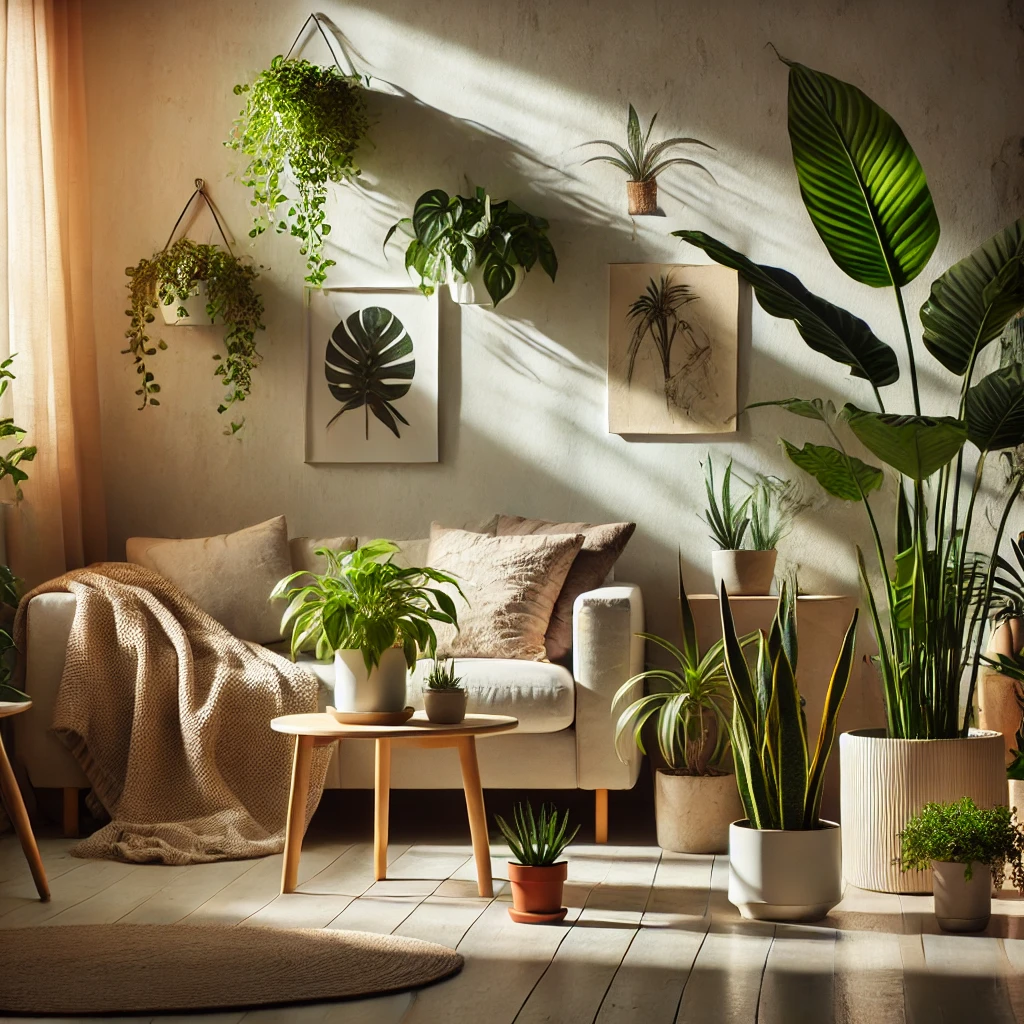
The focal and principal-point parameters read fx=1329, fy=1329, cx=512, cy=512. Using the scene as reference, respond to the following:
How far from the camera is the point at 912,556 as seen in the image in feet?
11.0

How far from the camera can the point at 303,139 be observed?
4590 mm

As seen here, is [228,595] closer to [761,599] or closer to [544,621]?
[544,621]

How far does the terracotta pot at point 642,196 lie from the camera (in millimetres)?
4527

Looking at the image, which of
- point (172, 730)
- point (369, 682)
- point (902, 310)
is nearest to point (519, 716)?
point (369, 682)

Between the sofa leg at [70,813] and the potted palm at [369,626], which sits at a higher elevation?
the potted palm at [369,626]

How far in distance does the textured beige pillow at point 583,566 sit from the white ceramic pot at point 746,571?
0.32 m

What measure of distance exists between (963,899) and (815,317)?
1.40 m

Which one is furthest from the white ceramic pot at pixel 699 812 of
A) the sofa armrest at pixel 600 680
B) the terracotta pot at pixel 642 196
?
the terracotta pot at pixel 642 196

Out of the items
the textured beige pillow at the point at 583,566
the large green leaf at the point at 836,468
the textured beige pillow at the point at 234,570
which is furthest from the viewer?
the textured beige pillow at the point at 234,570

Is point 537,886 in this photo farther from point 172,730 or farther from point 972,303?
point 972,303

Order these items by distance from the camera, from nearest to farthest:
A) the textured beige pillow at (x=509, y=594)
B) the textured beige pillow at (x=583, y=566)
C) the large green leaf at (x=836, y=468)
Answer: the large green leaf at (x=836, y=468) < the textured beige pillow at (x=509, y=594) < the textured beige pillow at (x=583, y=566)

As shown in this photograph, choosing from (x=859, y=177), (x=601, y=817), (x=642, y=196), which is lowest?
(x=601, y=817)

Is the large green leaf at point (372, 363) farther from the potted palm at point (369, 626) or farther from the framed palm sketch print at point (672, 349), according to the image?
the potted palm at point (369, 626)

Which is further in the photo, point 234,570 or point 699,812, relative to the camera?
point 234,570
